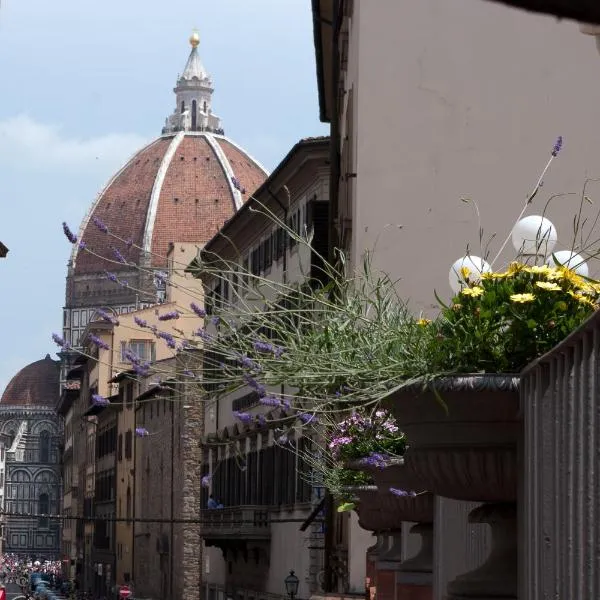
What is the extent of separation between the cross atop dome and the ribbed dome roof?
5.07 meters

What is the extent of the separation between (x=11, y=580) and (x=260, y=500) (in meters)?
112

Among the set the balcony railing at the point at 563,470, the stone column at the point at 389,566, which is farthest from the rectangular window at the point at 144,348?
the balcony railing at the point at 563,470

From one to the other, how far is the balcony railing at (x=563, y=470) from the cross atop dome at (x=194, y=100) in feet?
568

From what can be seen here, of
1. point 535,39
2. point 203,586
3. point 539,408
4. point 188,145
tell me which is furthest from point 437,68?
point 188,145

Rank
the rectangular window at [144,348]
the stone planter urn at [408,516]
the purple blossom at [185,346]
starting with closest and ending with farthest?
the purple blossom at [185,346]
the stone planter urn at [408,516]
the rectangular window at [144,348]

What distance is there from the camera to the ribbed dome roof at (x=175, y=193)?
167 meters

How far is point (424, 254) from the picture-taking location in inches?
669

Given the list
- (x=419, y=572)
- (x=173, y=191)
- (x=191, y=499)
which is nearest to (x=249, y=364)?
(x=419, y=572)

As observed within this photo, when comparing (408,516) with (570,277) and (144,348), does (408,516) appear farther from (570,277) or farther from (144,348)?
(144,348)

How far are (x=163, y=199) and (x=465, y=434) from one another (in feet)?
541

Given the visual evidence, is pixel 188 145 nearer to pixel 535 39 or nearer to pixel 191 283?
pixel 191 283

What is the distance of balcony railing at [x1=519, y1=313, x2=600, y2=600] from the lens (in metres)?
4.26

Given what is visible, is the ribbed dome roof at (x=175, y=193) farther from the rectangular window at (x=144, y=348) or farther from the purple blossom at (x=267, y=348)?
the purple blossom at (x=267, y=348)

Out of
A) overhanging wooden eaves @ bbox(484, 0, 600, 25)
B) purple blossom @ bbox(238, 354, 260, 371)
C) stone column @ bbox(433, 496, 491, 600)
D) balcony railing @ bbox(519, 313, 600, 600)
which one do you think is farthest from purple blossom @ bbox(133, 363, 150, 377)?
overhanging wooden eaves @ bbox(484, 0, 600, 25)
